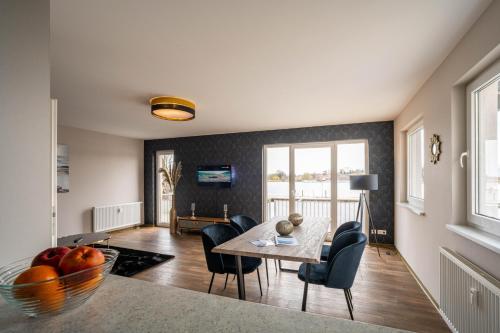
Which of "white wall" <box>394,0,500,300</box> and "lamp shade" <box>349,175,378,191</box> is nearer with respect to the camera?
"white wall" <box>394,0,500,300</box>

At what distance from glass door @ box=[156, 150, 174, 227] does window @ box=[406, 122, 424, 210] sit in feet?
18.9

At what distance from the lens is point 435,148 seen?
2527mm

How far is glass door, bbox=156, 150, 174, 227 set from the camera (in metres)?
7.08

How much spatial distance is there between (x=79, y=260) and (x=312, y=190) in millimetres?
5211

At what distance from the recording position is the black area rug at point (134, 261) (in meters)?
3.63

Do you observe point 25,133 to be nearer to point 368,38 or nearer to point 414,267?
point 368,38

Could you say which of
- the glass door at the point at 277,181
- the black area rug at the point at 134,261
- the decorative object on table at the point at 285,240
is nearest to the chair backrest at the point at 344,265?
the decorative object on table at the point at 285,240

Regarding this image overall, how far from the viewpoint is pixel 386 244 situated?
190 inches

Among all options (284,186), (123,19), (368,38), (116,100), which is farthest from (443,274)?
(116,100)

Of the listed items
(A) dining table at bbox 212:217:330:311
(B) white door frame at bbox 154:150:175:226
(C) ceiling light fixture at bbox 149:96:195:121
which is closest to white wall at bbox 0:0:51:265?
(A) dining table at bbox 212:217:330:311

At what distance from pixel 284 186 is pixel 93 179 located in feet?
15.0

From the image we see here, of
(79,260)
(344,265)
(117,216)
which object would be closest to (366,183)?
(344,265)

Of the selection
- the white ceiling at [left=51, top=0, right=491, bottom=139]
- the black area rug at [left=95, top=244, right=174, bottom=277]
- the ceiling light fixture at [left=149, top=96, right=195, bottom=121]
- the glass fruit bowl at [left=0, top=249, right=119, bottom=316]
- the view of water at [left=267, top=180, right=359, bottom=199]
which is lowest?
the black area rug at [left=95, top=244, right=174, bottom=277]

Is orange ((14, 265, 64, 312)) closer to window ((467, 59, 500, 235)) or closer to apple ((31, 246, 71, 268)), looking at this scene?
apple ((31, 246, 71, 268))
